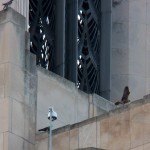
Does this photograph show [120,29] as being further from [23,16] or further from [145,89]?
[23,16]

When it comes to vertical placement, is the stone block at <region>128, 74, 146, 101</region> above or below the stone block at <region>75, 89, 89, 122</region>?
above

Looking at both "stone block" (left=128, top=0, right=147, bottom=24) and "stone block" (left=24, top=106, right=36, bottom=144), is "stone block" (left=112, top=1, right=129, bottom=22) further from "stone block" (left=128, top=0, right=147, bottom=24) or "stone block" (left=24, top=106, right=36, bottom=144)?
"stone block" (left=24, top=106, right=36, bottom=144)

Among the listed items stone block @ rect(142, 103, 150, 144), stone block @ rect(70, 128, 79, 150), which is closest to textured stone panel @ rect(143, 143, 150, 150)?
stone block @ rect(142, 103, 150, 144)

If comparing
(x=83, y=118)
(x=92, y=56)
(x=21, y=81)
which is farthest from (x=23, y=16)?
(x=92, y=56)

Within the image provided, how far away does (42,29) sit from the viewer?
50.5 metres

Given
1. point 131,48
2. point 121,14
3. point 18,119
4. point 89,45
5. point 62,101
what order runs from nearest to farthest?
point 18,119 → point 62,101 → point 89,45 → point 131,48 → point 121,14

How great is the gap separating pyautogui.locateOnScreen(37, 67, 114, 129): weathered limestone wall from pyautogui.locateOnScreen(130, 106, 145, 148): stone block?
4.10 meters

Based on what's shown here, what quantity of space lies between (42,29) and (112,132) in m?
10.3

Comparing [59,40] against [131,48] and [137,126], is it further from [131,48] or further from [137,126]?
[137,126]

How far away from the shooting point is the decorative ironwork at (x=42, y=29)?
50000 mm

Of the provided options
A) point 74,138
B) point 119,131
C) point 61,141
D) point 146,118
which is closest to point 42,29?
point 61,141

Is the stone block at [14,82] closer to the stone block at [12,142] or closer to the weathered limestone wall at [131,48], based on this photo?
the stone block at [12,142]

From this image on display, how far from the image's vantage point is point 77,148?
4156cm

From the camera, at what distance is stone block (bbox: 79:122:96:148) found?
1638 inches
